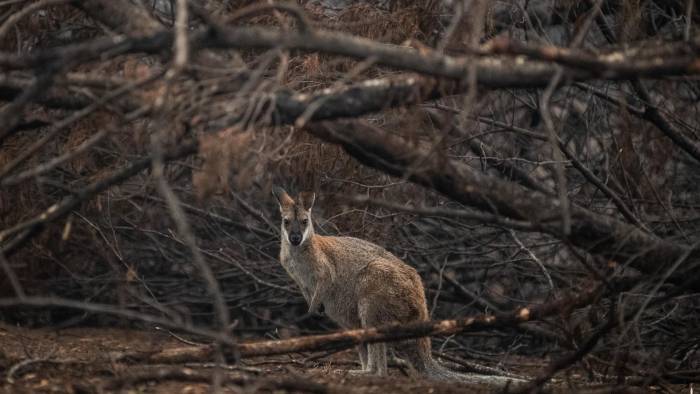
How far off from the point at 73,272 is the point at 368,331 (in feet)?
13.6

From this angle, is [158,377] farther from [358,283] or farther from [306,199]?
[306,199]

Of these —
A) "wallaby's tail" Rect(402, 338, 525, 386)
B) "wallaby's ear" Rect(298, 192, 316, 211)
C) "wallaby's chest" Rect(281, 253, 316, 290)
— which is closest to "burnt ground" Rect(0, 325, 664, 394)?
"wallaby's tail" Rect(402, 338, 525, 386)

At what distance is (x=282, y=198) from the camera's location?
744cm

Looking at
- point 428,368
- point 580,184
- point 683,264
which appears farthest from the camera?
point 580,184

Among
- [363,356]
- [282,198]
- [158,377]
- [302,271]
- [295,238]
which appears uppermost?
[158,377]

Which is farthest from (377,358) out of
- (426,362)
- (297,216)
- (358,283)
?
(297,216)

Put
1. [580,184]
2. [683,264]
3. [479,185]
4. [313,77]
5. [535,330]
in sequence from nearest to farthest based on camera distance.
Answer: [479,185], [683,264], [313,77], [535,330], [580,184]

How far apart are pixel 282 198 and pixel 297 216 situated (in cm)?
20

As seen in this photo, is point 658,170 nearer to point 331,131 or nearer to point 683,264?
point 683,264

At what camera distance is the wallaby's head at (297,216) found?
7254 millimetres

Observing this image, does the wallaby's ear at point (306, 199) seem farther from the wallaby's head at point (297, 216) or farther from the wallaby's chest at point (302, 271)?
the wallaby's chest at point (302, 271)

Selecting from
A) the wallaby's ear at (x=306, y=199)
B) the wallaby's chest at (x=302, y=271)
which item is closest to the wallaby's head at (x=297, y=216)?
the wallaby's ear at (x=306, y=199)

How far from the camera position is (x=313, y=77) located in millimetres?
6027

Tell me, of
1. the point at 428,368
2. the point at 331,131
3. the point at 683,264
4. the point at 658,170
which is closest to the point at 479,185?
the point at 331,131
